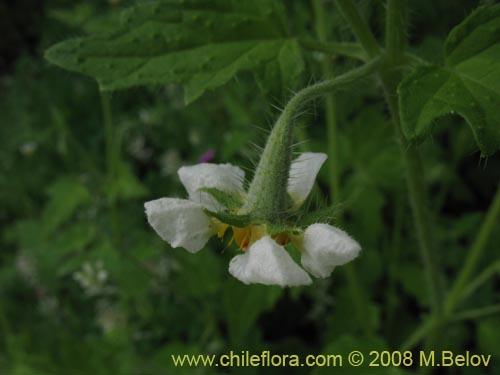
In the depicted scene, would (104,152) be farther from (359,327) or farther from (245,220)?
(245,220)

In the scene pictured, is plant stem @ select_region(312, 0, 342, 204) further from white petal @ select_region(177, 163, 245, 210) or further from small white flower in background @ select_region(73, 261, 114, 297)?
small white flower in background @ select_region(73, 261, 114, 297)

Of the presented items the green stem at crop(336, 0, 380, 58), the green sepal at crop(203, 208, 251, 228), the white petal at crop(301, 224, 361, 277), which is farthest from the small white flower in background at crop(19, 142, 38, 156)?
the white petal at crop(301, 224, 361, 277)

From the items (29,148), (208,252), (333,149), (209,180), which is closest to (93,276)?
(208,252)

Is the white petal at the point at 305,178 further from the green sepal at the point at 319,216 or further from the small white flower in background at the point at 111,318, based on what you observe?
the small white flower in background at the point at 111,318

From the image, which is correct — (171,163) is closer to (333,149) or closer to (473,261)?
(333,149)

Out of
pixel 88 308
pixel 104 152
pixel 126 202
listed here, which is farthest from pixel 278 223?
pixel 104 152

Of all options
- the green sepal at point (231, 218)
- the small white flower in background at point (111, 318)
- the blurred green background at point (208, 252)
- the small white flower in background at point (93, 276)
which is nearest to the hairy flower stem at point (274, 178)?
the green sepal at point (231, 218)
